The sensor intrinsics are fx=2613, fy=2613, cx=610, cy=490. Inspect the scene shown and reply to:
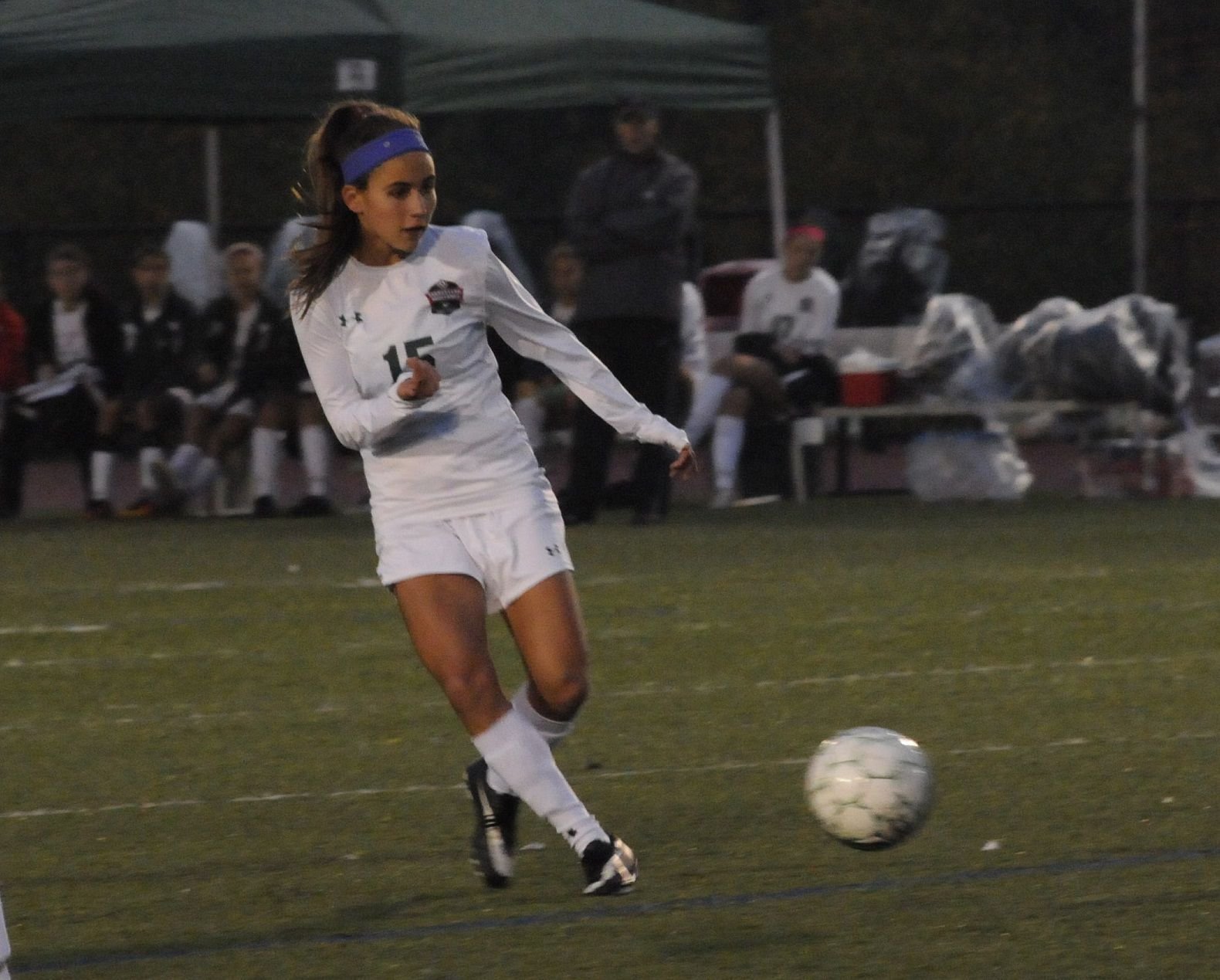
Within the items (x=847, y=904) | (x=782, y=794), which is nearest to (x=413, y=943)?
(x=847, y=904)

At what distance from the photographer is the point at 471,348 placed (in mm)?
5719

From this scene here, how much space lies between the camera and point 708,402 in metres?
15.7

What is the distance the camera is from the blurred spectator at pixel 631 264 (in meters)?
13.6

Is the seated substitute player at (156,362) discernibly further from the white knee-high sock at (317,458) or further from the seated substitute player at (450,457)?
the seated substitute player at (450,457)

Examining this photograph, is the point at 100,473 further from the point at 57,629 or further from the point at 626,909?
the point at 626,909

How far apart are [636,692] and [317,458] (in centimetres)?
677

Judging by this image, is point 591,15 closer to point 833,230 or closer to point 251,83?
point 251,83

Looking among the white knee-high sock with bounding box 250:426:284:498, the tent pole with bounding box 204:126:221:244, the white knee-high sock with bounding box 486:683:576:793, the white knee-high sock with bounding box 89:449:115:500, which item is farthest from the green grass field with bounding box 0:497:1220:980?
the tent pole with bounding box 204:126:221:244

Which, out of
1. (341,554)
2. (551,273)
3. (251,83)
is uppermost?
(251,83)

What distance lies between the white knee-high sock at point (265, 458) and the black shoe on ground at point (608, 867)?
31.8 ft

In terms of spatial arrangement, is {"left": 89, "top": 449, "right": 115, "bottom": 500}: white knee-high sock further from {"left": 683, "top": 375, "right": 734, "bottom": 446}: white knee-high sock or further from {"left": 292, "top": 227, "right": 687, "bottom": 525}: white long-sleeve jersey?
{"left": 292, "top": 227, "right": 687, "bottom": 525}: white long-sleeve jersey

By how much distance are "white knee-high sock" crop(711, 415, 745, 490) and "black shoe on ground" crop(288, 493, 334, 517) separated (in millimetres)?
2286

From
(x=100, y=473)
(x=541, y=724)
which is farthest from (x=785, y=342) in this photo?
(x=541, y=724)

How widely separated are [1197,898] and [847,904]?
28.7 inches
